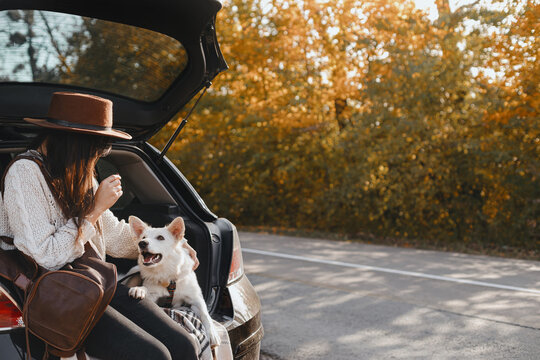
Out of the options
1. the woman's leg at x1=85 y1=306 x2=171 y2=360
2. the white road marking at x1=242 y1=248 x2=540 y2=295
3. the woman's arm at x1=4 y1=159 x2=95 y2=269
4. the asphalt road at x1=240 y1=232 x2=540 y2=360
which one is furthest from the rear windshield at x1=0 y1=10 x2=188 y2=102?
the white road marking at x1=242 y1=248 x2=540 y2=295

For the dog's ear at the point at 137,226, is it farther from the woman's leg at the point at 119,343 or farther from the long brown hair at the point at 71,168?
the woman's leg at the point at 119,343

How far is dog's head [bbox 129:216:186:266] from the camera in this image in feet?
9.64

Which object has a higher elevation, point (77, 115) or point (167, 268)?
point (77, 115)

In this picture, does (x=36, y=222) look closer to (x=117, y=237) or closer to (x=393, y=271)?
(x=117, y=237)

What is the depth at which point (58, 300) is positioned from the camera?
2.23 meters

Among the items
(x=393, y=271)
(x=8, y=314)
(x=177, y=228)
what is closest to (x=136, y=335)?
(x=8, y=314)

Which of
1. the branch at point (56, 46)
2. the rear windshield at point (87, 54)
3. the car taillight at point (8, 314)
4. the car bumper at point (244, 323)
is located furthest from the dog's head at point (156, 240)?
the branch at point (56, 46)

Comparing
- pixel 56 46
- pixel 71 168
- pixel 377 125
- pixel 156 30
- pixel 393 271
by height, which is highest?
pixel 377 125

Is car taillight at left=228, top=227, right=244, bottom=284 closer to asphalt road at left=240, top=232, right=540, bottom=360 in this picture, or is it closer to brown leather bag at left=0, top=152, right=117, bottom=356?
brown leather bag at left=0, top=152, right=117, bottom=356

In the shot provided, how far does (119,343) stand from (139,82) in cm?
182

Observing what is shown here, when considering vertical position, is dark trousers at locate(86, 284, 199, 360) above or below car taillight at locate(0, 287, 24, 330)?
below

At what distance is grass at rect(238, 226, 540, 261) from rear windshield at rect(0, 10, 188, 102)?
837 cm

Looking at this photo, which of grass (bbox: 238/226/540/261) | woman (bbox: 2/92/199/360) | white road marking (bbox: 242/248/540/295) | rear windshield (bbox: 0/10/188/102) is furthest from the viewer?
grass (bbox: 238/226/540/261)

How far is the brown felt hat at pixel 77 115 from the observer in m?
2.50
